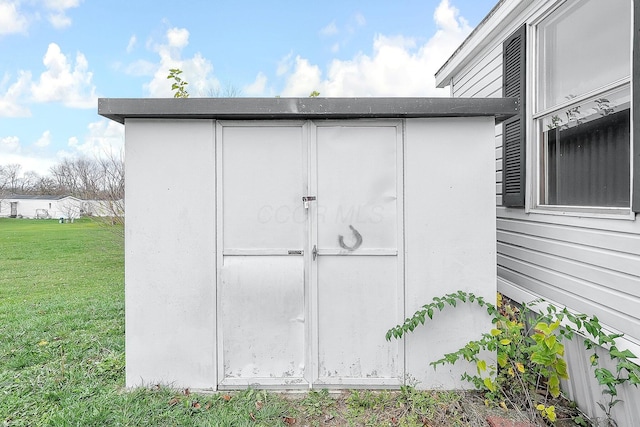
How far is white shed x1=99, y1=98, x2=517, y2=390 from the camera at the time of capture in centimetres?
280

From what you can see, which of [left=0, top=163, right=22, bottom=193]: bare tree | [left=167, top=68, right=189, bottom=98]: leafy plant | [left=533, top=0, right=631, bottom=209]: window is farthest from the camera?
[left=0, top=163, right=22, bottom=193]: bare tree

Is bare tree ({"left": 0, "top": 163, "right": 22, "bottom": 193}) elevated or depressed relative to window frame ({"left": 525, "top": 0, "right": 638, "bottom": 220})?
elevated

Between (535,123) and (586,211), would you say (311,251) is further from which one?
(535,123)

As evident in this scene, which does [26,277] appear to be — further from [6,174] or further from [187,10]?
[6,174]

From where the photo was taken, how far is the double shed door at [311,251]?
9.23 ft

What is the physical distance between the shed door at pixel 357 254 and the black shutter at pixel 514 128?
1.42 m

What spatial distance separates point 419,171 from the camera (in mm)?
2803

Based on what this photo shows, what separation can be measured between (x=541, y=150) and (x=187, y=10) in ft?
26.3

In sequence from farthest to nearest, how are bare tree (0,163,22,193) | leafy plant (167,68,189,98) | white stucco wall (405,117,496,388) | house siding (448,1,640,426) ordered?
bare tree (0,163,22,193), leafy plant (167,68,189,98), white stucco wall (405,117,496,388), house siding (448,1,640,426)

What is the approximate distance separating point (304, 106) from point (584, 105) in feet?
6.67

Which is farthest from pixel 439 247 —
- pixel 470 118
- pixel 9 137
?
pixel 9 137

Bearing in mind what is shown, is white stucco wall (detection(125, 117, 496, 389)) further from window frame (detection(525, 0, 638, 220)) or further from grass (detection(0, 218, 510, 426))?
window frame (detection(525, 0, 638, 220))

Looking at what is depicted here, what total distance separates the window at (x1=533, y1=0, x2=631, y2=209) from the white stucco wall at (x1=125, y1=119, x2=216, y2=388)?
2681mm

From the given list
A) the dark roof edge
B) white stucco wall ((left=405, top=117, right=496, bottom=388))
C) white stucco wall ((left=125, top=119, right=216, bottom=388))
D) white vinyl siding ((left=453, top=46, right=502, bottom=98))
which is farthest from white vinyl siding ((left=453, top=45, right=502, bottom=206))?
white stucco wall ((left=125, top=119, right=216, bottom=388))
